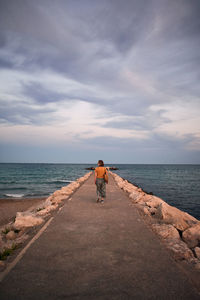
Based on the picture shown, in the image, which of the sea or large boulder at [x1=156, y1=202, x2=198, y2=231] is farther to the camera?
the sea

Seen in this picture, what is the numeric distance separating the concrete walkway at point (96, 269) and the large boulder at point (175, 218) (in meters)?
1.02

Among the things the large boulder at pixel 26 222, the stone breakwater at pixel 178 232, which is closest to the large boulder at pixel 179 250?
the stone breakwater at pixel 178 232

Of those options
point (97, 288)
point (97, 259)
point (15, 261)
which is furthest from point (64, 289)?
point (15, 261)

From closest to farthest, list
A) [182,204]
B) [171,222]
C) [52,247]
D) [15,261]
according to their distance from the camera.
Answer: [15,261] → [52,247] → [171,222] → [182,204]

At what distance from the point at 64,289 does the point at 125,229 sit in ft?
8.17

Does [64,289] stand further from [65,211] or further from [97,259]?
[65,211]

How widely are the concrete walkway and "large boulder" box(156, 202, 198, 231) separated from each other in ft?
3.34

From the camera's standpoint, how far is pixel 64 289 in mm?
2275

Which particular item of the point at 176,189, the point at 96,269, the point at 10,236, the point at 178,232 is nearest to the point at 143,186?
the point at 176,189

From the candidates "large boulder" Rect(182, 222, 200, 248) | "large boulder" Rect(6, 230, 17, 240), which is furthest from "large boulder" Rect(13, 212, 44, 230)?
"large boulder" Rect(182, 222, 200, 248)

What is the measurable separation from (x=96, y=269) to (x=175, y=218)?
125 inches

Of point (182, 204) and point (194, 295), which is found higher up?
point (194, 295)

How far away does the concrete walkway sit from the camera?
7.33 feet

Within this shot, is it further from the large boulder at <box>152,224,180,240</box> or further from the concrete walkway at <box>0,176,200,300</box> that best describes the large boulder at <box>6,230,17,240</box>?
the large boulder at <box>152,224,180,240</box>
